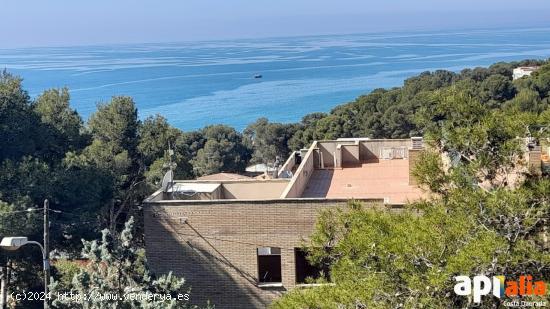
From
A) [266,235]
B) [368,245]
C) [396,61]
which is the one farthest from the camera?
[396,61]

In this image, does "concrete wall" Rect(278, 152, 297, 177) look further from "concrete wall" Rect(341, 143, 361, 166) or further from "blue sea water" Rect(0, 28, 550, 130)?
"blue sea water" Rect(0, 28, 550, 130)

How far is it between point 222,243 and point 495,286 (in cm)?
757

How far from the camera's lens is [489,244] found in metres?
6.21

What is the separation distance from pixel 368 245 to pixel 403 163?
1354 centimetres

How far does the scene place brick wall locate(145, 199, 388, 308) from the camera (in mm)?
13070

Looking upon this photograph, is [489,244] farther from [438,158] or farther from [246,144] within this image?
[246,144]

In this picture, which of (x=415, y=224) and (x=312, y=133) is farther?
(x=312, y=133)

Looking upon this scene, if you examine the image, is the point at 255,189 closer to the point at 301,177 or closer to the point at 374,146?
the point at 301,177

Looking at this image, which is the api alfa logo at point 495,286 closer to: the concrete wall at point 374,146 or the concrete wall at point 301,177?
the concrete wall at point 301,177

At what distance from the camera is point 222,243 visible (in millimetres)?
13234

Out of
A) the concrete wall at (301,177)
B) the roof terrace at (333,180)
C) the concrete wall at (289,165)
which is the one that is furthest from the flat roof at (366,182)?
the concrete wall at (289,165)

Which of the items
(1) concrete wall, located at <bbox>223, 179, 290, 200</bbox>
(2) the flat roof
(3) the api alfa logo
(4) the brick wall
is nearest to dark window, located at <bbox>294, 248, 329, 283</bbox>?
(4) the brick wall

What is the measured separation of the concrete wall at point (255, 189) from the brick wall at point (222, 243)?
3.16 meters

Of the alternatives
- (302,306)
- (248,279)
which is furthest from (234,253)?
(302,306)
